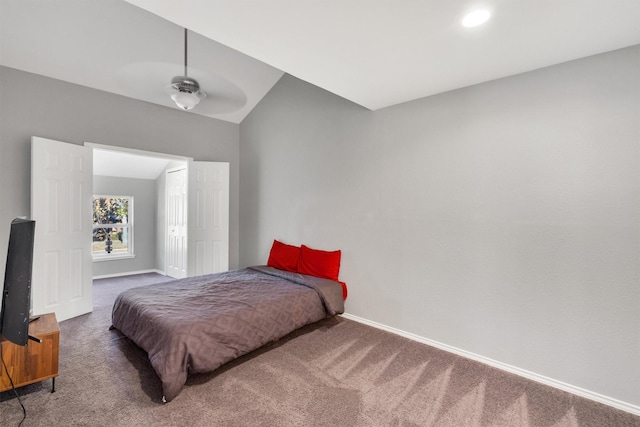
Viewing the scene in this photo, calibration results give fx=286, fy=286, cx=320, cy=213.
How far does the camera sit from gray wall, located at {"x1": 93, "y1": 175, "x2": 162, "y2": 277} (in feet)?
17.5

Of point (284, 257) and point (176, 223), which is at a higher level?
point (176, 223)

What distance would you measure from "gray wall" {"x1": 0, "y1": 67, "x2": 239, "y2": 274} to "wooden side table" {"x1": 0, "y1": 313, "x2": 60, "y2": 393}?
176cm

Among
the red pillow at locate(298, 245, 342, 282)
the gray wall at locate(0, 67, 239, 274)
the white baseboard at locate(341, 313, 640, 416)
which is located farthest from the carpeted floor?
the gray wall at locate(0, 67, 239, 274)

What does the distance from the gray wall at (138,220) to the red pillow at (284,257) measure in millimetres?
3226

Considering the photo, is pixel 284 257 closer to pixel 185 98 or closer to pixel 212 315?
pixel 212 315

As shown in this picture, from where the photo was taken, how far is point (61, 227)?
10.7 feet

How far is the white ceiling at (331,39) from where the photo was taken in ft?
5.28

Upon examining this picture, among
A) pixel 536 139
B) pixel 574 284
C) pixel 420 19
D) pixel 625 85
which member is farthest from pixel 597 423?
pixel 420 19

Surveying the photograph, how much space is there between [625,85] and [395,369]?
8.43ft

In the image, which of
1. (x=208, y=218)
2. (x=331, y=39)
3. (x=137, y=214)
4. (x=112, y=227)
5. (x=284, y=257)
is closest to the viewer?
(x=331, y=39)

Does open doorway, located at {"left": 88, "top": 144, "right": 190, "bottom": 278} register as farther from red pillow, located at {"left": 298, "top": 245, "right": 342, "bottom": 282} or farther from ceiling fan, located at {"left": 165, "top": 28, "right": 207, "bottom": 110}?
red pillow, located at {"left": 298, "top": 245, "right": 342, "bottom": 282}

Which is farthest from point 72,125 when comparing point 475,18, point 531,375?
point 531,375

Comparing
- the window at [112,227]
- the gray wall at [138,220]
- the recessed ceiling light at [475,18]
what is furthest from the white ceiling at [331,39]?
the window at [112,227]

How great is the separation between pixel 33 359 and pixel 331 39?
2892 mm
